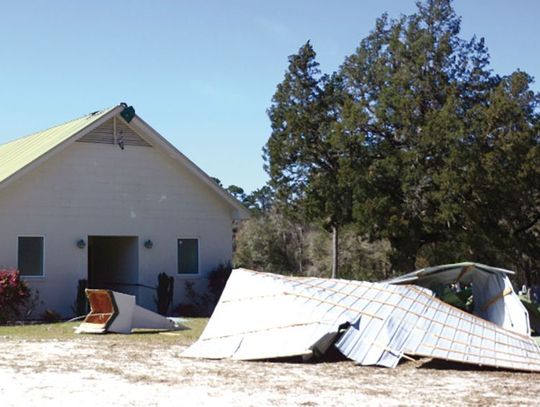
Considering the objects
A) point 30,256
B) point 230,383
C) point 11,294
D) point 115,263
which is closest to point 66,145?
point 30,256

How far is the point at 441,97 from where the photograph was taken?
3309cm

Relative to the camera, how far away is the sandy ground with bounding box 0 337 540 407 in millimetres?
9164

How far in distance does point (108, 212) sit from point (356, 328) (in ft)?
40.9

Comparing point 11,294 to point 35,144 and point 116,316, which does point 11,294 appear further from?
point 35,144

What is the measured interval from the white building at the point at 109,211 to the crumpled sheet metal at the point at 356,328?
9.69 m

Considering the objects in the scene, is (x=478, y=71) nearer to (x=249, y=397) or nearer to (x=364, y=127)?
(x=364, y=127)

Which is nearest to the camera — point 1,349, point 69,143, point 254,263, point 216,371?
point 216,371

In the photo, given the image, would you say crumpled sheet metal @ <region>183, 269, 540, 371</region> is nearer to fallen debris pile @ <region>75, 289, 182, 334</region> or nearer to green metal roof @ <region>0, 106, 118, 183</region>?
fallen debris pile @ <region>75, 289, 182, 334</region>

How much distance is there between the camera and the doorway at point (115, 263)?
24.6 m

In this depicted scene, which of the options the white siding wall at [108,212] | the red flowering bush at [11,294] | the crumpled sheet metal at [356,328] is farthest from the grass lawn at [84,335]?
the white siding wall at [108,212]

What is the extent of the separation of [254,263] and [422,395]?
4254 centimetres

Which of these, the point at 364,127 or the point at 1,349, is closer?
the point at 1,349

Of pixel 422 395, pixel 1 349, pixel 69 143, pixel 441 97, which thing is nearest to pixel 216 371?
pixel 422 395

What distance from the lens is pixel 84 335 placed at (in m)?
17.3
